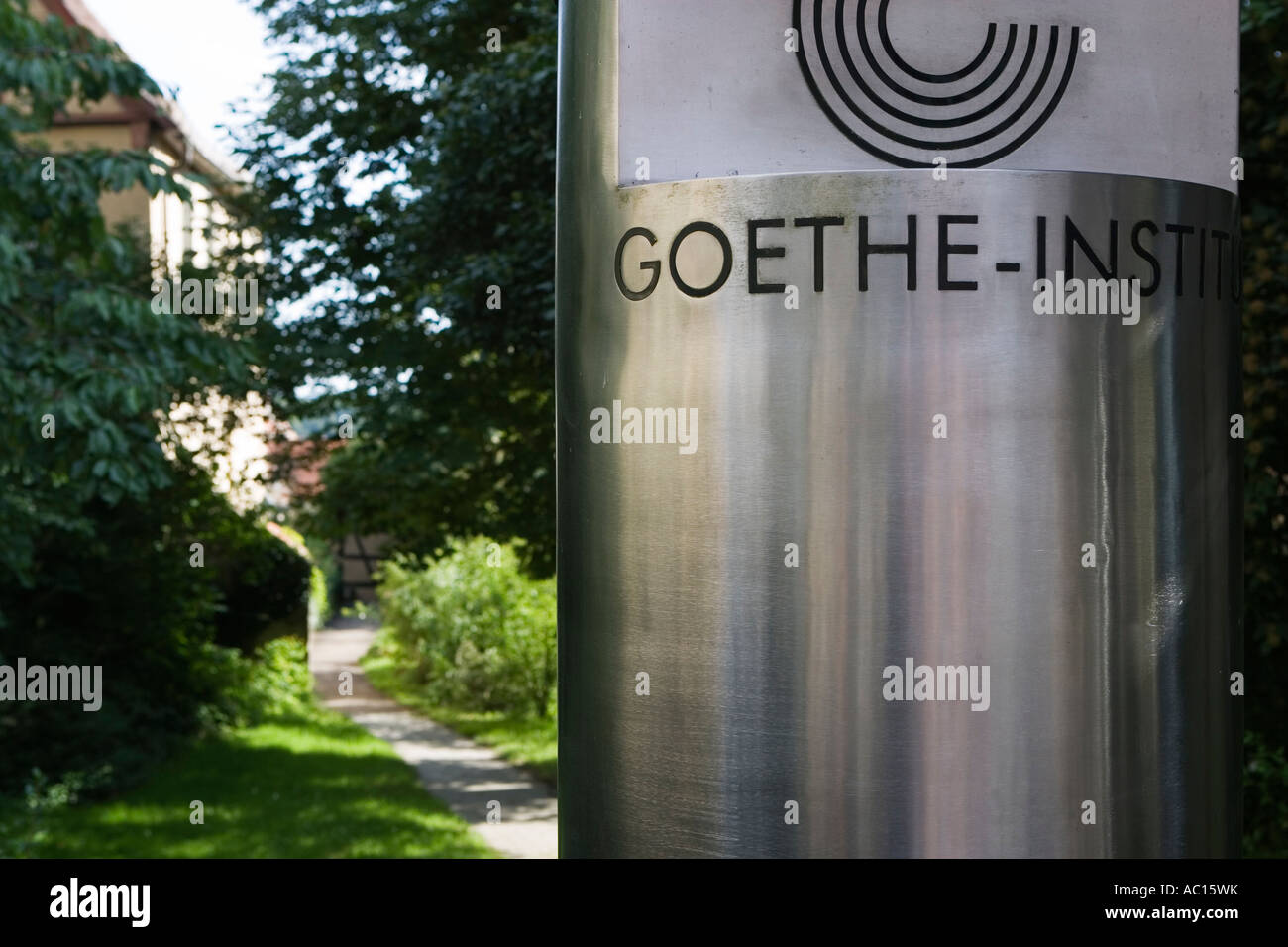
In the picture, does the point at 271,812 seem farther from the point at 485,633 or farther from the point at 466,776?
the point at 485,633

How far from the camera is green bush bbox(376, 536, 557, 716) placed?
16828 mm

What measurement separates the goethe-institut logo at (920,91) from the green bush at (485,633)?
12.7 m

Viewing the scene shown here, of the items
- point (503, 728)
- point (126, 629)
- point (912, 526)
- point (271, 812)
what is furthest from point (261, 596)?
point (912, 526)

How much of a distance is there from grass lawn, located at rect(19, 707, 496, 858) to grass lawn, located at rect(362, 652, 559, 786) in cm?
112

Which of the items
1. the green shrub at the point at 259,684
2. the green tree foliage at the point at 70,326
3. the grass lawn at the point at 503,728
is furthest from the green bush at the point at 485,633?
the green tree foliage at the point at 70,326

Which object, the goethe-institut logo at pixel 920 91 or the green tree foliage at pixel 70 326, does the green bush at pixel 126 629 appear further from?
the goethe-institut logo at pixel 920 91

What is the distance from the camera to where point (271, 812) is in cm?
1154

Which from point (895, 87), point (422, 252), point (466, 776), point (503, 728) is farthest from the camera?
point (503, 728)

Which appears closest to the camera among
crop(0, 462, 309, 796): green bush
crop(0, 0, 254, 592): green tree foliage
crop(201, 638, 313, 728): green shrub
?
crop(0, 0, 254, 592): green tree foliage

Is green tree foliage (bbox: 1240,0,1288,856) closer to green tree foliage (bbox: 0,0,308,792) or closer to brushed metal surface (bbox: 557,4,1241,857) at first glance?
brushed metal surface (bbox: 557,4,1241,857)

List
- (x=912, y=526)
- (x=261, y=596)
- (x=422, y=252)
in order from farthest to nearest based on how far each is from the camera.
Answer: (x=261, y=596), (x=422, y=252), (x=912, y=526)

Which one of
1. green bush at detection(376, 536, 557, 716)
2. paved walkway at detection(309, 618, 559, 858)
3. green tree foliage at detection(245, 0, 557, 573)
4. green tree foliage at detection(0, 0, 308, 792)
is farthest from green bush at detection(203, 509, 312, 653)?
green tree foliage at detection(0, 0, 308, 792)

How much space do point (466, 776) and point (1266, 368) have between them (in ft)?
27.7

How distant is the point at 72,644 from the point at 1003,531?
12159 mm
